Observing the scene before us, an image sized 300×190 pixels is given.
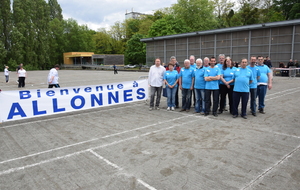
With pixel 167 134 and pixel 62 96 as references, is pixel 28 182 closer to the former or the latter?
pixel 167 134

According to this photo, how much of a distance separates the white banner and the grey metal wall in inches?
1039

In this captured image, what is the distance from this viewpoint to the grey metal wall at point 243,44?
29.1 m

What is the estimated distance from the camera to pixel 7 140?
19.1 ft

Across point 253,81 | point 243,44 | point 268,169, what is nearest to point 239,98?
point 253,81

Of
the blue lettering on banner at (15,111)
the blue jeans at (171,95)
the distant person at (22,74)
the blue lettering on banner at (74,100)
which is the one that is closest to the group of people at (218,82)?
the blue jeans at (171,95)

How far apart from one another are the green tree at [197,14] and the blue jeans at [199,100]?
54.8 m

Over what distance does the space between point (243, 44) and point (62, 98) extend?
31289 mm

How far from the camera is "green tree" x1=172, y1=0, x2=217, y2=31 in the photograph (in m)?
59.4

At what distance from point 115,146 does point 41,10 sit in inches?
3141

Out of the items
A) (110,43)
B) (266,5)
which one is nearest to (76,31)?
(110,43)

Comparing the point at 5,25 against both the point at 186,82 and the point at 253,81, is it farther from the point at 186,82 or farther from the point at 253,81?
the point at 253,81

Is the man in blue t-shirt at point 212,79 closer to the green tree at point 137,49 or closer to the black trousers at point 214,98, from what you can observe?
the black trousers at point 214,98

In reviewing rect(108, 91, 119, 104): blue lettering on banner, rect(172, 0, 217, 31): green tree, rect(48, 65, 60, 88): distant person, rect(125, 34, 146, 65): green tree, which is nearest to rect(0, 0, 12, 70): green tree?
rect(125, 34, 146, 65): green tree

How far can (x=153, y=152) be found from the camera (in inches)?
192
